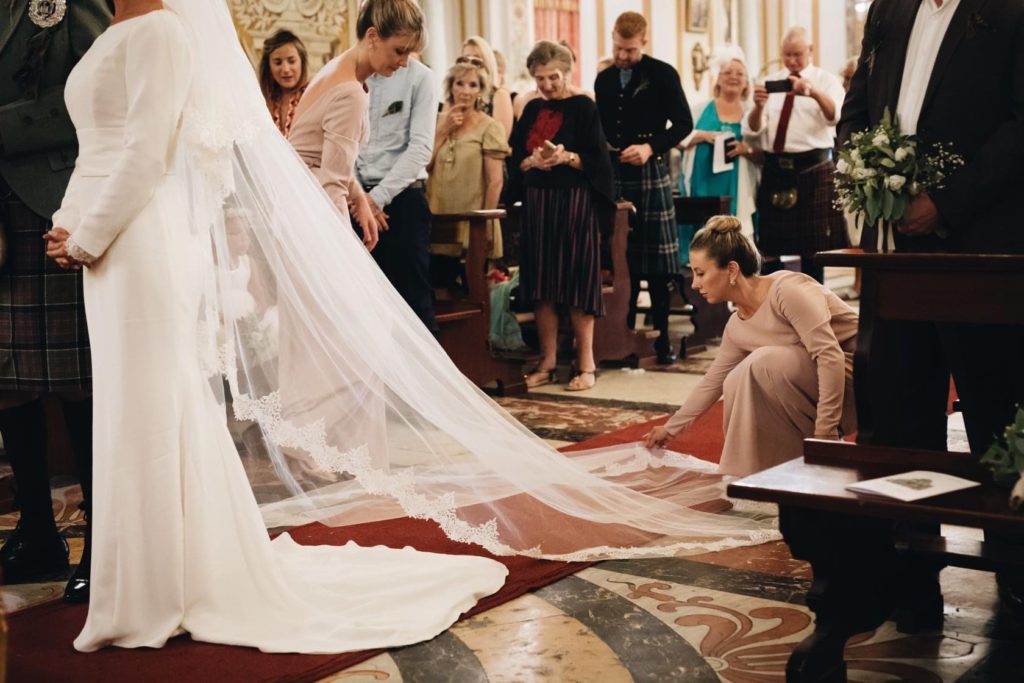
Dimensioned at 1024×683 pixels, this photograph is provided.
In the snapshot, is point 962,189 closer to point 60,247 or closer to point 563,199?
point 60,247

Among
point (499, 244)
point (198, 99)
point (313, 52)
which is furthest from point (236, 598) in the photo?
point (313, 52)

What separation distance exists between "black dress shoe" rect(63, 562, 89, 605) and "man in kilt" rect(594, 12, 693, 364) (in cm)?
434

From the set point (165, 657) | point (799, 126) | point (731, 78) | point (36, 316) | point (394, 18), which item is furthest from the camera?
point (731, 78)

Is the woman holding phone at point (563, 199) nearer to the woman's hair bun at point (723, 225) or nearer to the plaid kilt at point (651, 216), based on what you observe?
the plaid kilt at point (651, 216)

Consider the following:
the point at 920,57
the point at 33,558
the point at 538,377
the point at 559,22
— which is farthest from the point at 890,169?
the point at 559,22

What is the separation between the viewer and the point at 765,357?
4031 mm

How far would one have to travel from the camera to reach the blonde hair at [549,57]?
6.36 m

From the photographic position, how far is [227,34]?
3.16m

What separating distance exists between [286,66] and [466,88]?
3.73 feet

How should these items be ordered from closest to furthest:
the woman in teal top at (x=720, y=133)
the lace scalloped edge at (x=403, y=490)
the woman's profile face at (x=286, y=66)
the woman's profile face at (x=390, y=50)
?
the lace scalloped edge at (x=403, y=490), the woman's profile face at (x=390, y=50), the woman's profile face at (x=286, y=66), the woman in teal top at (x=720, y=133)

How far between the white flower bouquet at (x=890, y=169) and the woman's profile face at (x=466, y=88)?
366 centimetres

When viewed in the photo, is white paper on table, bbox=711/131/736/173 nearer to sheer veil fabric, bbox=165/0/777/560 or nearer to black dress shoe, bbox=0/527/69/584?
sheer veil fabric, bbox=165/0/777/560

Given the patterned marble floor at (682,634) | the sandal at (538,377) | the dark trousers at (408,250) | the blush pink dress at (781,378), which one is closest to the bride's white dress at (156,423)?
the patterned marble floor at (682,634)

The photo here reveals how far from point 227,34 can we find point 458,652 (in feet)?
5.00
